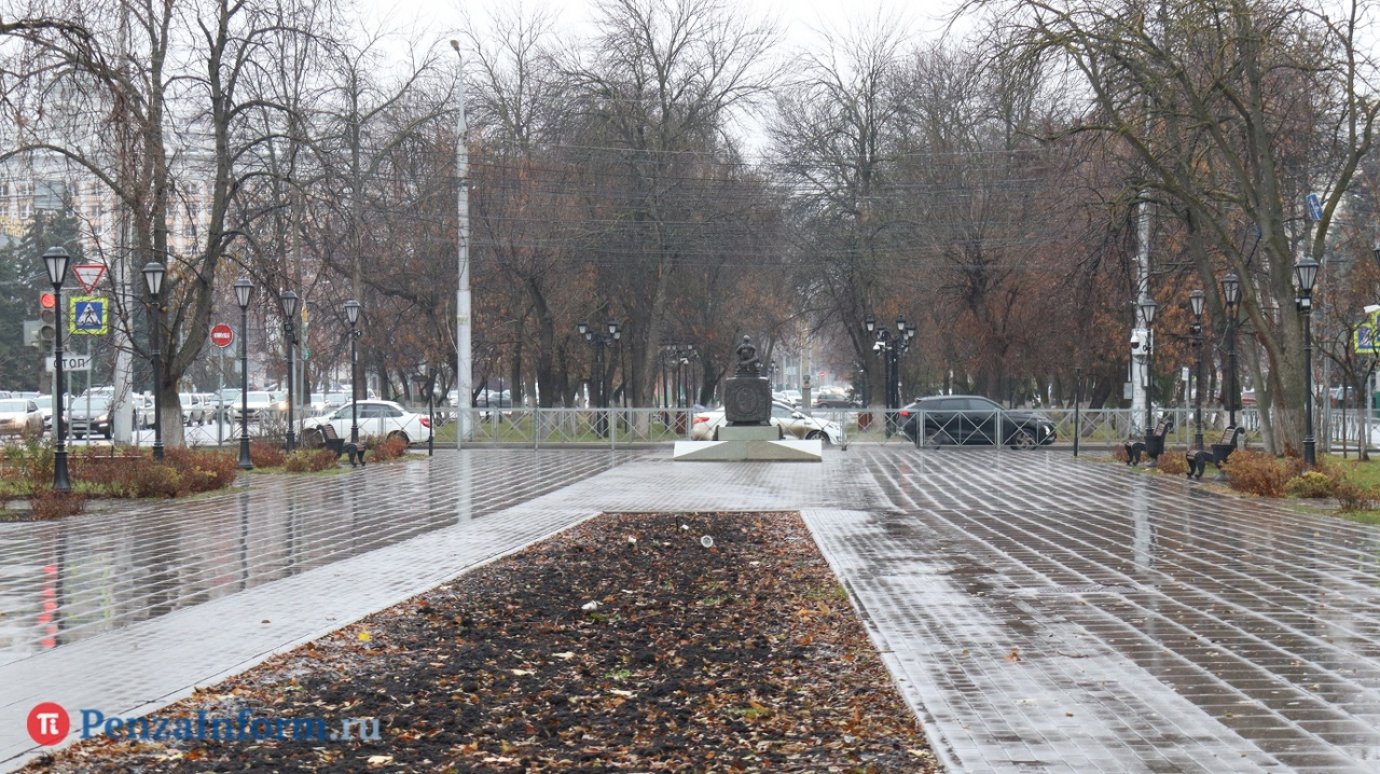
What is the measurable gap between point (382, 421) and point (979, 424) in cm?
1825

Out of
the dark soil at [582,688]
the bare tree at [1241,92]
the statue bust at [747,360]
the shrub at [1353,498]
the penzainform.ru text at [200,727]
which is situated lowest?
the dark soil at [582,688]

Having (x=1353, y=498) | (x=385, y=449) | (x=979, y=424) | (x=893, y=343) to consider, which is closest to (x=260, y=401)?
(x=893, y=343)

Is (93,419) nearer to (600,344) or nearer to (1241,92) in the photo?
(600,344)

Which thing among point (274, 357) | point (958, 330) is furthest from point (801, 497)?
point (274, 357)

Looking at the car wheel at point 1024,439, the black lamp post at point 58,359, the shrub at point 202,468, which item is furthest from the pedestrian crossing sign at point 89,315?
the car wheel at point 1024,439

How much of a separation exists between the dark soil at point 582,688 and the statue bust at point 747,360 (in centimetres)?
2353

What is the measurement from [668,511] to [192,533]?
6.34m

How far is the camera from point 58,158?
25.8 metres

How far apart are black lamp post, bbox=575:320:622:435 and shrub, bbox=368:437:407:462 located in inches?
398

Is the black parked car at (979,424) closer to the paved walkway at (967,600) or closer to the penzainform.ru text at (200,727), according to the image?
the paved walkway at (967,600)

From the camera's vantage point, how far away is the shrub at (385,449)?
33906mm

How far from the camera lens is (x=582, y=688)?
736 cm

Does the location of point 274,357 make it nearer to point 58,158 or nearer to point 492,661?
point 58,158

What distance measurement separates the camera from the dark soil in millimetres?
5879
